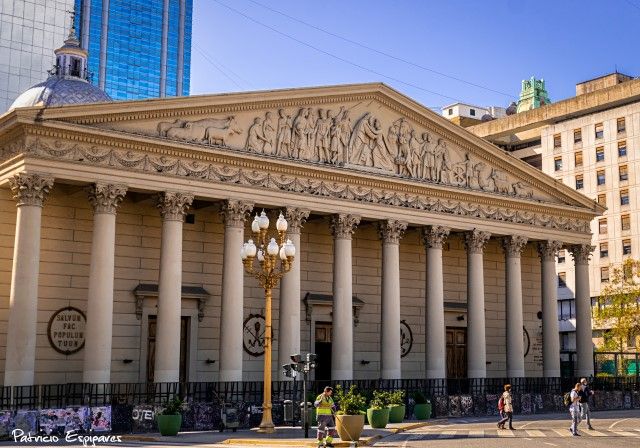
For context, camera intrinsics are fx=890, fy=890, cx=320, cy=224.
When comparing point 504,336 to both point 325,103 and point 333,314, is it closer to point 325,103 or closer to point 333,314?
point 333,314

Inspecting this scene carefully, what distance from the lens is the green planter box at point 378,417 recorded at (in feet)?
103

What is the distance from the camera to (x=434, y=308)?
140 ft

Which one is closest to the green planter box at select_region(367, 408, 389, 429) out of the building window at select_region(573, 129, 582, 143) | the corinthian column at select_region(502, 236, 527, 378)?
the corinthian column at select_region(502, 236, 527, 378)

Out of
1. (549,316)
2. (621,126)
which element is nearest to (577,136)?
(621,126)

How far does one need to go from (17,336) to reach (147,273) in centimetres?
772

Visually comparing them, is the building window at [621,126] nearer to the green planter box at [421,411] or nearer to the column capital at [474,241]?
the column capital at [474,241]

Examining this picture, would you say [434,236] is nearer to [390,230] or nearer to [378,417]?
[390,230]

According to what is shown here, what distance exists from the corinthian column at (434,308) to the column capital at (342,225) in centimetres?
484

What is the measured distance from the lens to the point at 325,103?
40.8 m

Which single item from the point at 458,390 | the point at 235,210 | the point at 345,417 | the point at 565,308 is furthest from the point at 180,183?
the point at 565,308

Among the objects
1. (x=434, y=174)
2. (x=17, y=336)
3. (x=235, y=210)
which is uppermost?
(x=434, y=174)

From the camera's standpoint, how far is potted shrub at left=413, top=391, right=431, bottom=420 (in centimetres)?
3725

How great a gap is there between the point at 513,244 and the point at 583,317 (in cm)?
620

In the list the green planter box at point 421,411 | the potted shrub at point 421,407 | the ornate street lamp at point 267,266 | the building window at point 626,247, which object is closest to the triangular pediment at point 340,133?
the ornate street lamp at point 267,266
